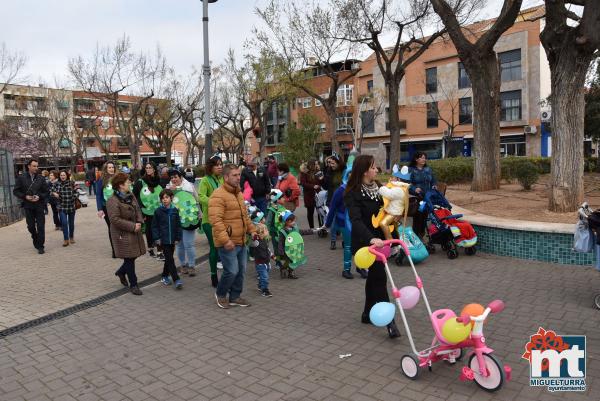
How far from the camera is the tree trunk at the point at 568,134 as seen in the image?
348 inches

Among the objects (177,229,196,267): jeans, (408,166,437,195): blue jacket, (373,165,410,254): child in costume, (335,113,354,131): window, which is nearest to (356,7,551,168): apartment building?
(335,113,354,131): window

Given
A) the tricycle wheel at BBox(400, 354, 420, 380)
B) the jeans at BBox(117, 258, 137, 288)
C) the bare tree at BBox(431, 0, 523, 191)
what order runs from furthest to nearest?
the bare tree at BBox(431, 0, 523, 191) → the jeans at BBox(117, 258, 137, 288) → the tricycle wheel at BBox(400, 354, 420, 380)

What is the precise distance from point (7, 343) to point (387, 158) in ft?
150

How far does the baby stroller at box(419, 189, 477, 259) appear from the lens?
25.9 ft

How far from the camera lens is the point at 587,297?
5.64m

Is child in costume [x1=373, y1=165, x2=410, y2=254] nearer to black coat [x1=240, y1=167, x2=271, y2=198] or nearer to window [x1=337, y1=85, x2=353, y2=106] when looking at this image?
black coat [x1=240, y1=167, x2=271, y2=198]

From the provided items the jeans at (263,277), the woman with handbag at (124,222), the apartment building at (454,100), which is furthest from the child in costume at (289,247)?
the apartment building at (454,100)

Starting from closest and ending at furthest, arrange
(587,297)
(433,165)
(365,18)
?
(587,297) → (433,165) → (365,18)

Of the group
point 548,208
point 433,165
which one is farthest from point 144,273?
point 433,165

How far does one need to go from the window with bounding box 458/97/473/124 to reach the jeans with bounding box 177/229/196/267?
124 ft

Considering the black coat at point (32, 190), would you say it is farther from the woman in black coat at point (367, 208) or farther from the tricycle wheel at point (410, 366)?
the tricycle wheel at point (410, 366)

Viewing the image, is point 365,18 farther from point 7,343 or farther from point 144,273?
point 7,343

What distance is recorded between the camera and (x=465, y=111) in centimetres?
4162

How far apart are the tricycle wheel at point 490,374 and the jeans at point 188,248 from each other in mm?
4823
